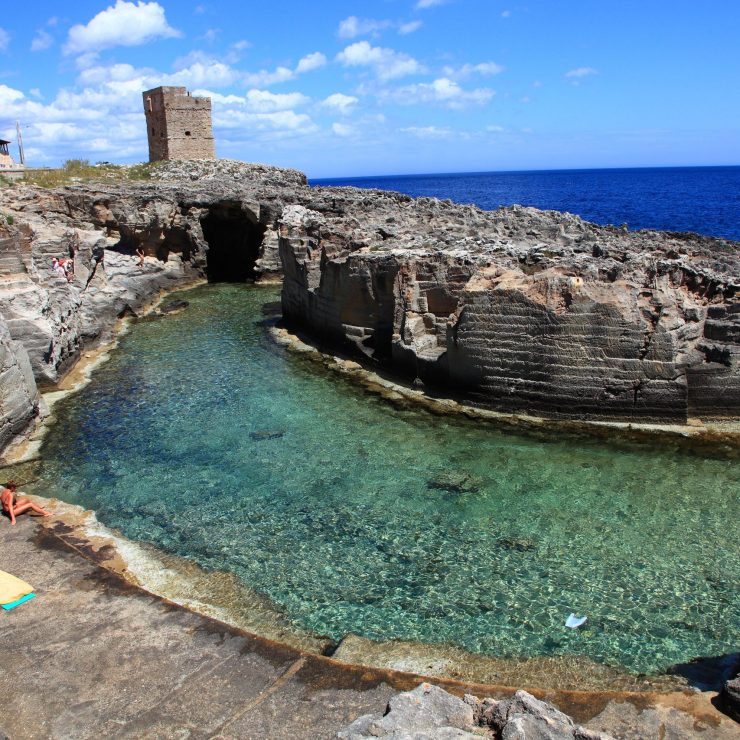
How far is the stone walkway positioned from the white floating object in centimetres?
183

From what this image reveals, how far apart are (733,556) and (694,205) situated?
62944 millimetres

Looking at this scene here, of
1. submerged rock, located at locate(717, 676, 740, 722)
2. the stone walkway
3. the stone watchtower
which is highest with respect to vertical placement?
the stone watchtower

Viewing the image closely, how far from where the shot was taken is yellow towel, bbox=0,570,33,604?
25.3 ft

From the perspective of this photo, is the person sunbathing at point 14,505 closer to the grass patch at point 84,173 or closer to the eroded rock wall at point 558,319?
the eroded rock wall at point 558,319

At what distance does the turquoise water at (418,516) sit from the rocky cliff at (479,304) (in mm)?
1389

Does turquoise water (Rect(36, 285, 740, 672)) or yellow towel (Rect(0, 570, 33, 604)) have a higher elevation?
yellow towel (Rect(0, 570, 33, 604))

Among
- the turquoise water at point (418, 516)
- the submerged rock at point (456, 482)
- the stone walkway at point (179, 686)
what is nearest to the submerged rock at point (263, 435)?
the turquoise water at point (418, 516)

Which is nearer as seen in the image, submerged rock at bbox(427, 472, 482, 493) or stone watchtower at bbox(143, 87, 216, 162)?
submerged rock at bbox(427, 472, 482, 493)

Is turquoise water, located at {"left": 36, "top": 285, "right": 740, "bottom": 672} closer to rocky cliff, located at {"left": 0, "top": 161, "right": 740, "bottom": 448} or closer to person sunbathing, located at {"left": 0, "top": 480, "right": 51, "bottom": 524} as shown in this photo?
person sunbathing, located at {"left": 0, "top": 480, "right": 51, "bottom": 524}

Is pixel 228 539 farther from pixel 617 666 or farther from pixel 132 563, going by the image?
pixel 617 666

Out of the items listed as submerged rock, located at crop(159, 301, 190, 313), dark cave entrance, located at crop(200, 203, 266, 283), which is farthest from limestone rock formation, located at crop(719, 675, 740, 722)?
dark cave entrance, located at crop(200, 203, 266, 283)

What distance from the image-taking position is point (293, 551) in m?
9.61

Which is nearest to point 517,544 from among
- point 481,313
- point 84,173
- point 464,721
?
point 464,721

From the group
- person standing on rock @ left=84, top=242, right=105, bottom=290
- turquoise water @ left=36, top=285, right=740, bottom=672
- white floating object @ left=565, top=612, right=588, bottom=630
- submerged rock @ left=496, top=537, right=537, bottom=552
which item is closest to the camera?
white floating object @ left=565, top=612, right=588, bottom=630
